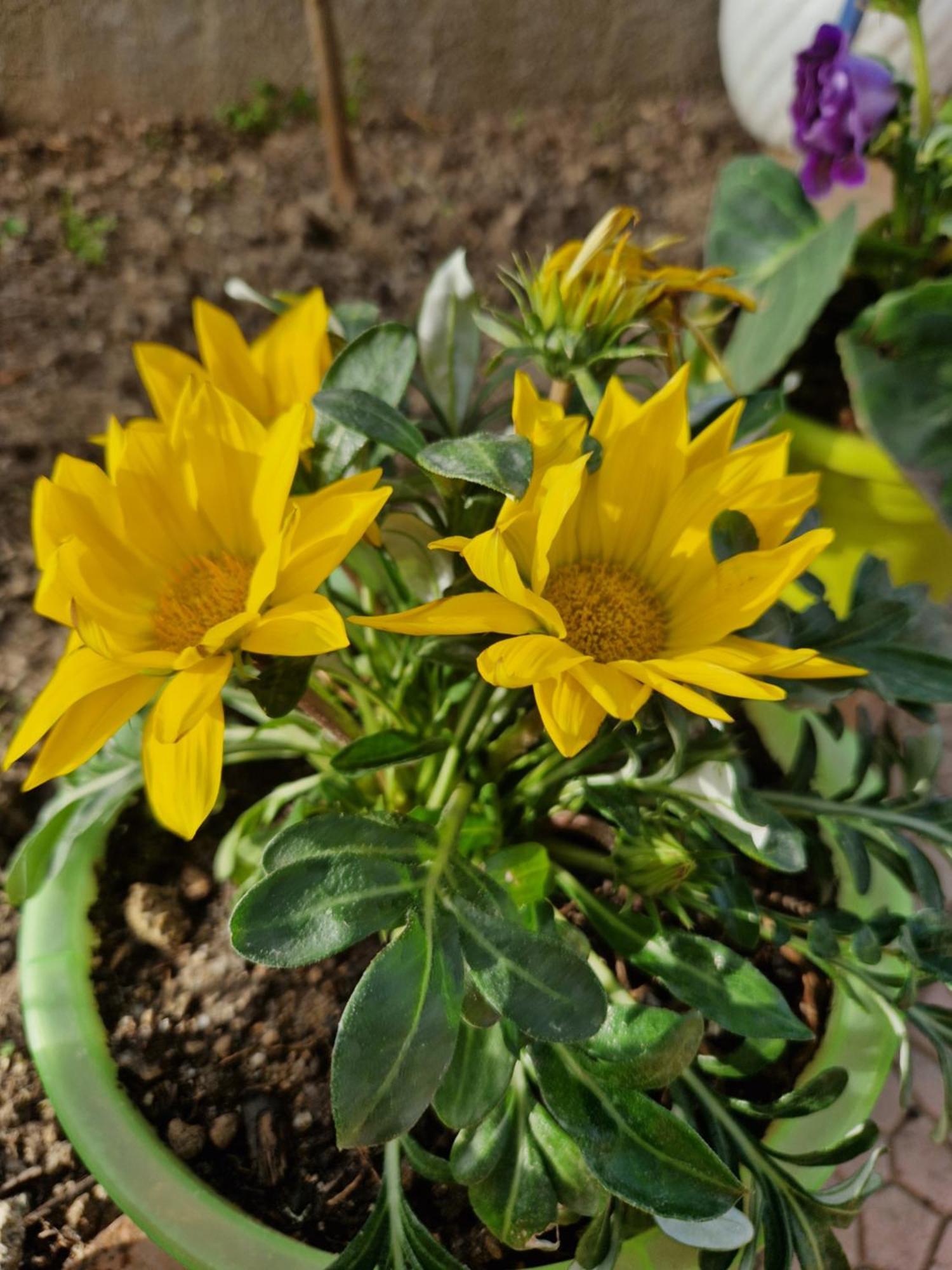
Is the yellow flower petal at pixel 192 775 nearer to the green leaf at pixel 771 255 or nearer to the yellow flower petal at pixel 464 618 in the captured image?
the yellow flower petal at pixel 464 618

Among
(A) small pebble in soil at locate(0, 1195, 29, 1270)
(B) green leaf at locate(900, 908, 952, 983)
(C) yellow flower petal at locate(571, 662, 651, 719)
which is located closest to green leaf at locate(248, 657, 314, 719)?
(C) yellow flower petal at locate(571, 662, 651, 719)

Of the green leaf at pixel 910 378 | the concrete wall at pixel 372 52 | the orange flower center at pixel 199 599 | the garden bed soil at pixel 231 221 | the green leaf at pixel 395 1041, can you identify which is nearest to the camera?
the green leaf at pixel 395 1041

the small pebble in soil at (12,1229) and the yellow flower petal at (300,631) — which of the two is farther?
the small pebble in soil at (12,1229)

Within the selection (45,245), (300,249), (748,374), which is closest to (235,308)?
(300,249)

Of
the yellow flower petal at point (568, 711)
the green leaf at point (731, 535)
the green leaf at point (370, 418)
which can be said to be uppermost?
the green leaf at point (370, 418)

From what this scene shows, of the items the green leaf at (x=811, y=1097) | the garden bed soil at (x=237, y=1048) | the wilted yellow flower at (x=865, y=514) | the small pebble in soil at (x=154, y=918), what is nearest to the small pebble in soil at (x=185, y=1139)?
the garden bed soil at (x=237, y=1048)

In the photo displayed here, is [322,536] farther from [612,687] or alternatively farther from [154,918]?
[154,918]

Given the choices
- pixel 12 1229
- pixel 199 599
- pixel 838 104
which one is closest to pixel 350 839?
pixel 199 599
